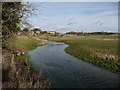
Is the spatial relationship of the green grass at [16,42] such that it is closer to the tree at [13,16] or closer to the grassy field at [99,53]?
the tree at [13,16]

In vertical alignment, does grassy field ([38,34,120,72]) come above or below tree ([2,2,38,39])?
below

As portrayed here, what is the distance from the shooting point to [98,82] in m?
13.1

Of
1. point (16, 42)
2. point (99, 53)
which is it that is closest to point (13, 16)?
point (16, 42)

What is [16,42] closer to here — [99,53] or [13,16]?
[13,16]

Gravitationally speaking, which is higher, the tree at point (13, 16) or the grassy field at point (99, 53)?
the tree at point (13, 16)

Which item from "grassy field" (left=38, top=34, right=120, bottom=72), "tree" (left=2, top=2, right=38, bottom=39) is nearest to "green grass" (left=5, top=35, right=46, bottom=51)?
"tree" (left=2, top=2, right=38, bottom=39)

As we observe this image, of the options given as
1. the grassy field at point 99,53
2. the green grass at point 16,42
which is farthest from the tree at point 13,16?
the grassy field at point 99,53

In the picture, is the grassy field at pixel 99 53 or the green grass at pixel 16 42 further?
the grassy field at pixel 99 53

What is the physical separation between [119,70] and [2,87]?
15731mm

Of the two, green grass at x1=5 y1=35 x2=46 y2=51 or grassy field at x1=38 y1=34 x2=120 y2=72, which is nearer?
green grass at x1=5 y1=35 x2=46 y2=51

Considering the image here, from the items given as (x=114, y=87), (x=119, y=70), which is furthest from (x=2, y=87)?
(x=119, y=70)

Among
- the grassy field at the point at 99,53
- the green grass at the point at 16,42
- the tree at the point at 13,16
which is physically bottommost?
the grassy field at the point at 99,53

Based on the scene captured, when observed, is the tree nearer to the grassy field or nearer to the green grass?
the green grass

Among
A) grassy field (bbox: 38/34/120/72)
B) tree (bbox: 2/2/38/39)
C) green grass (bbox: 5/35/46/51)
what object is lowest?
grassy field (bbox: 38/34/120/72)
